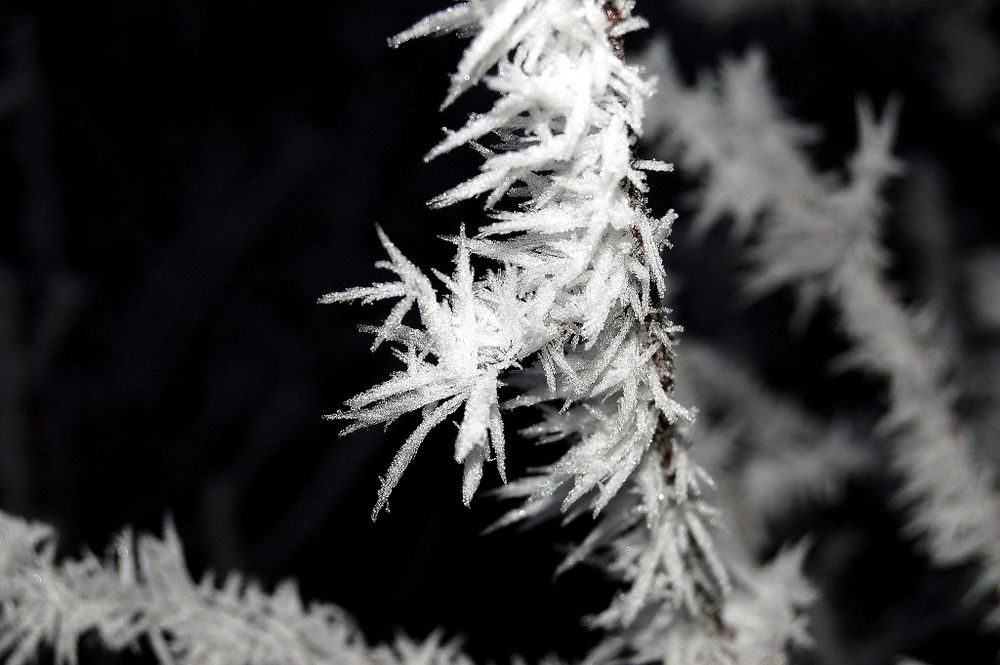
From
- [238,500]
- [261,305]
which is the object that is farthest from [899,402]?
[261,305]

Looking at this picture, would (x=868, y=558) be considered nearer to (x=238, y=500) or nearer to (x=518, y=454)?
(x=518, y=454)

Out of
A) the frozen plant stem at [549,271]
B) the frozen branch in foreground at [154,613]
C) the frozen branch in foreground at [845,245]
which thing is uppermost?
the frozen branch in foreground at [845,245]

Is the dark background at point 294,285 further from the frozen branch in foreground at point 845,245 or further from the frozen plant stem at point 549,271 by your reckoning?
the frozen plant stem at point 549,271

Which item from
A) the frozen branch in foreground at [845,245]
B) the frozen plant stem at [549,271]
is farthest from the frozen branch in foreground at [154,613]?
the frozen branch in foreground at [845,245]

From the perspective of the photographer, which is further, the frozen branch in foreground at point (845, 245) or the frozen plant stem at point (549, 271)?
the frozen branch in foreground at point (845, 245)

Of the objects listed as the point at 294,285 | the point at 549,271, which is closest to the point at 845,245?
the point at 549,271

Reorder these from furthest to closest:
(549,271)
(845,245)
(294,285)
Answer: (294,285), (845,245), (549,271)

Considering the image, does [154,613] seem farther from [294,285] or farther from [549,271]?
[294,285]

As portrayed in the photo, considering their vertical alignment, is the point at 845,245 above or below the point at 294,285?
below
